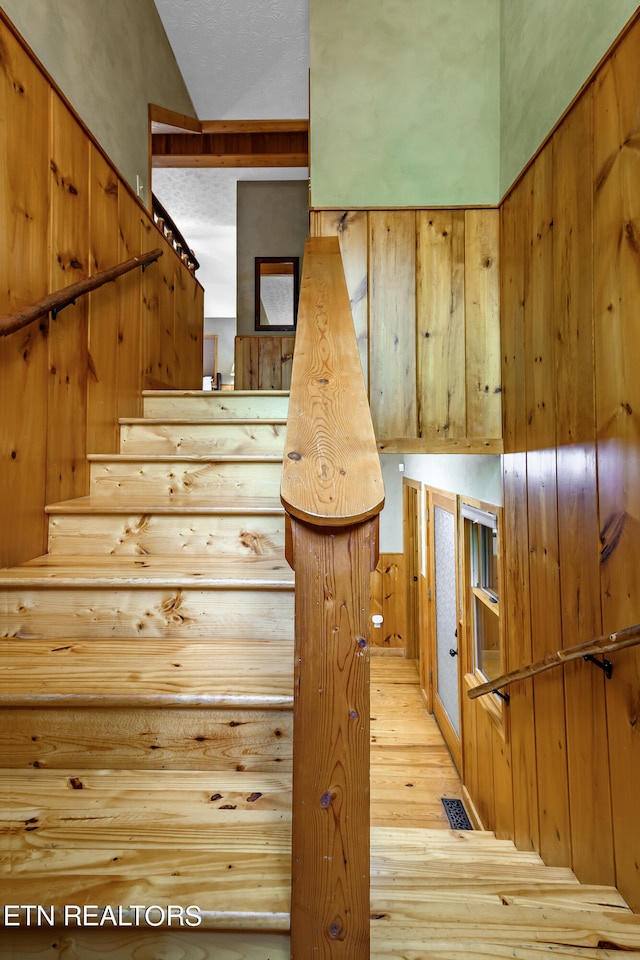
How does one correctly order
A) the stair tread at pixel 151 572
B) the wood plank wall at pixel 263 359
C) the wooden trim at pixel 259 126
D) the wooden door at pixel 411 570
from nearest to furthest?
the stair tread at pixel 151 572, the wooden trim at pixel 259 126, the wooden door at pixel 411 570, the wood plank wall at pixel 263 359

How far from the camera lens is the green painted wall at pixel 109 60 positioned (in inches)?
68.6

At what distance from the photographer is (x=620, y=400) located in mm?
1256

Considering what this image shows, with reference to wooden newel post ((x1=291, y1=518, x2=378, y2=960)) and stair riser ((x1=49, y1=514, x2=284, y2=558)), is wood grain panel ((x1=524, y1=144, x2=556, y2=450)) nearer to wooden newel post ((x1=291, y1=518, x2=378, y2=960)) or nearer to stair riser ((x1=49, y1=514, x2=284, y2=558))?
stair riser ((x1=49, y1=514, x2=284, y2=558))

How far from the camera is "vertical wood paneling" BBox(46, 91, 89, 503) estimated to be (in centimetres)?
175

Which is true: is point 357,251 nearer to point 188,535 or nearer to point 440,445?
point 440,445

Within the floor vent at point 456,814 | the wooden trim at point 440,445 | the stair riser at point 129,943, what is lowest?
the floor vent at point 456,814

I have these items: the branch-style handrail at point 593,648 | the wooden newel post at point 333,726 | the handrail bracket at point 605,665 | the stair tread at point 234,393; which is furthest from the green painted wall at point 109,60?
the handrail bracket at point 605,665

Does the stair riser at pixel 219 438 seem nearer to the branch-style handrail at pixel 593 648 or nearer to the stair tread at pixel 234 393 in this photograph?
the stair tread at pixel 234 393

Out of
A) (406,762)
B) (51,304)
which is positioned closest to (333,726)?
(51,304)

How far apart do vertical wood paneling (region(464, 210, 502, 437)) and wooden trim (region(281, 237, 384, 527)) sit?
1285 mm

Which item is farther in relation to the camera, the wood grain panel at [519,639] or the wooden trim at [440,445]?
the wooden trim at [440,445]

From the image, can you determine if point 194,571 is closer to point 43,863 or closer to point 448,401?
point 43,863

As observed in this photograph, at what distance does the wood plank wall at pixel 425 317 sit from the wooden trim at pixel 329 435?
118cm

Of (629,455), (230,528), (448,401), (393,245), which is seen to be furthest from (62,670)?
(393,245)
